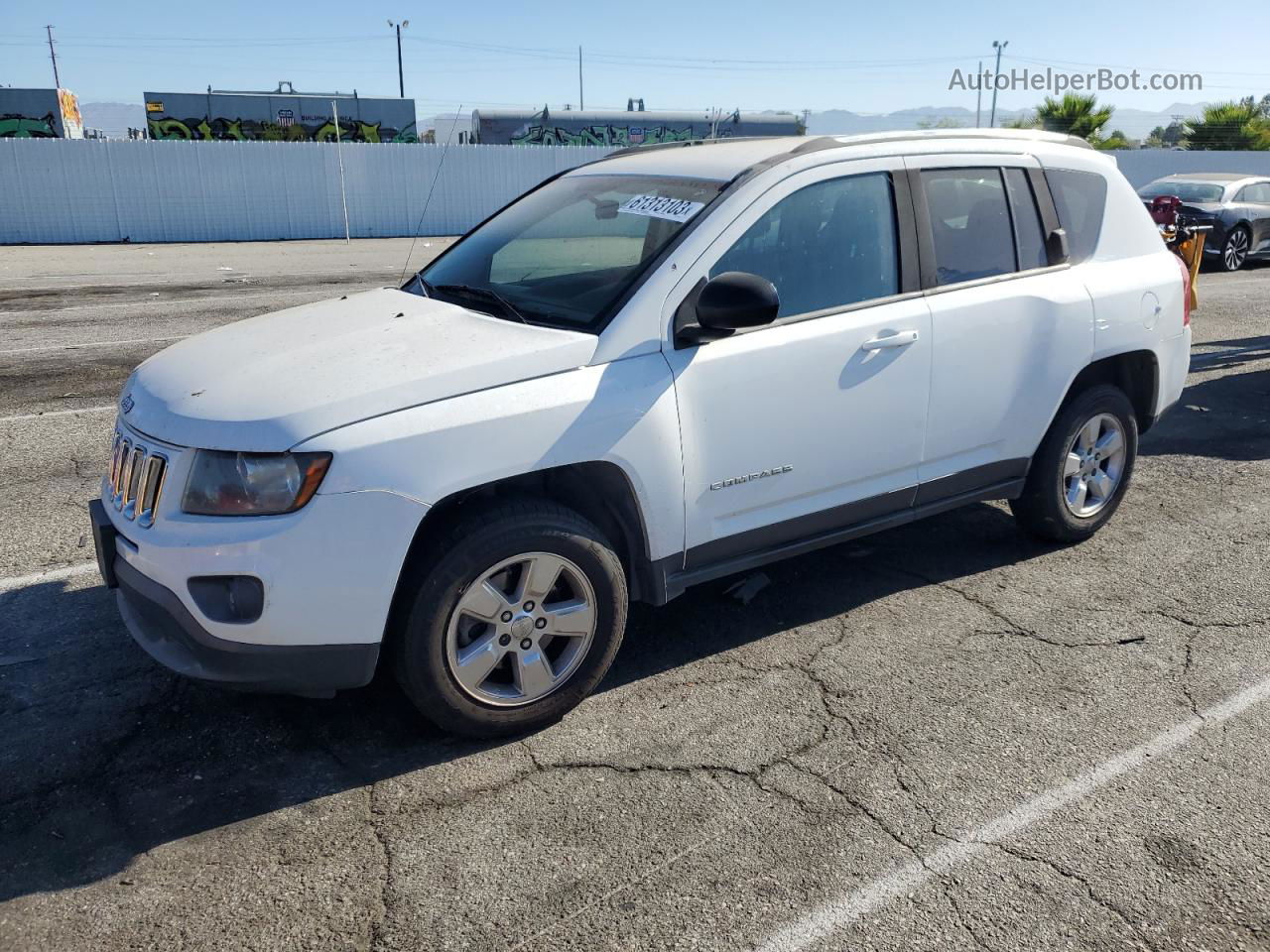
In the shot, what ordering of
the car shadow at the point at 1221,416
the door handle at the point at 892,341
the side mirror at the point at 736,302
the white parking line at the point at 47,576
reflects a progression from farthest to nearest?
the car shadow at the point at 1221,416 < the white parking line at the point at 47,576 < the door handle at the point at 892,341 < the side mirror at the point at 736,302

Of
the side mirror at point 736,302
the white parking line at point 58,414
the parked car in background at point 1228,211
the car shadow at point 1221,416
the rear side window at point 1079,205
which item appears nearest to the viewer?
the side mirror at point 736,302

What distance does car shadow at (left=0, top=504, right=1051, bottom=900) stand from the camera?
10.1 ft

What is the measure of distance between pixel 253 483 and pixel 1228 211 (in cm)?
1856

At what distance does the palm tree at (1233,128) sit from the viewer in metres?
38.5

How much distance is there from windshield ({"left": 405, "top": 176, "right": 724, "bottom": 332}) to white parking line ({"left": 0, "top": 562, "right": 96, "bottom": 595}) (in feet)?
6.45

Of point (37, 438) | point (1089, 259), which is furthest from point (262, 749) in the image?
point (37, 438)

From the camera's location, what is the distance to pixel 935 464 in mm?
4434

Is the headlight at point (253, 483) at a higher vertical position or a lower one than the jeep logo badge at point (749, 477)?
higher

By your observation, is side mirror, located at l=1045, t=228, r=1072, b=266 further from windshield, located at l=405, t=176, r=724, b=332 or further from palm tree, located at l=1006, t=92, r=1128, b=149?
palm tree, located at l=1006, t=92, r=1128, b=149

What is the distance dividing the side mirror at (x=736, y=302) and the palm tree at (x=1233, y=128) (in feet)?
139

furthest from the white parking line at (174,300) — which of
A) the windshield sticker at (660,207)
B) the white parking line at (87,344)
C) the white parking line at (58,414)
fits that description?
the windshield sticker at (660,207)

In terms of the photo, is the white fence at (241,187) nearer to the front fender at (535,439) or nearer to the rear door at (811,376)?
the rear door at (811,376)

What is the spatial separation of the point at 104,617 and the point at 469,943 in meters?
2.54

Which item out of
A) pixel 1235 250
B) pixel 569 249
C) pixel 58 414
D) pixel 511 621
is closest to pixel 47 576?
pixel 511 621
